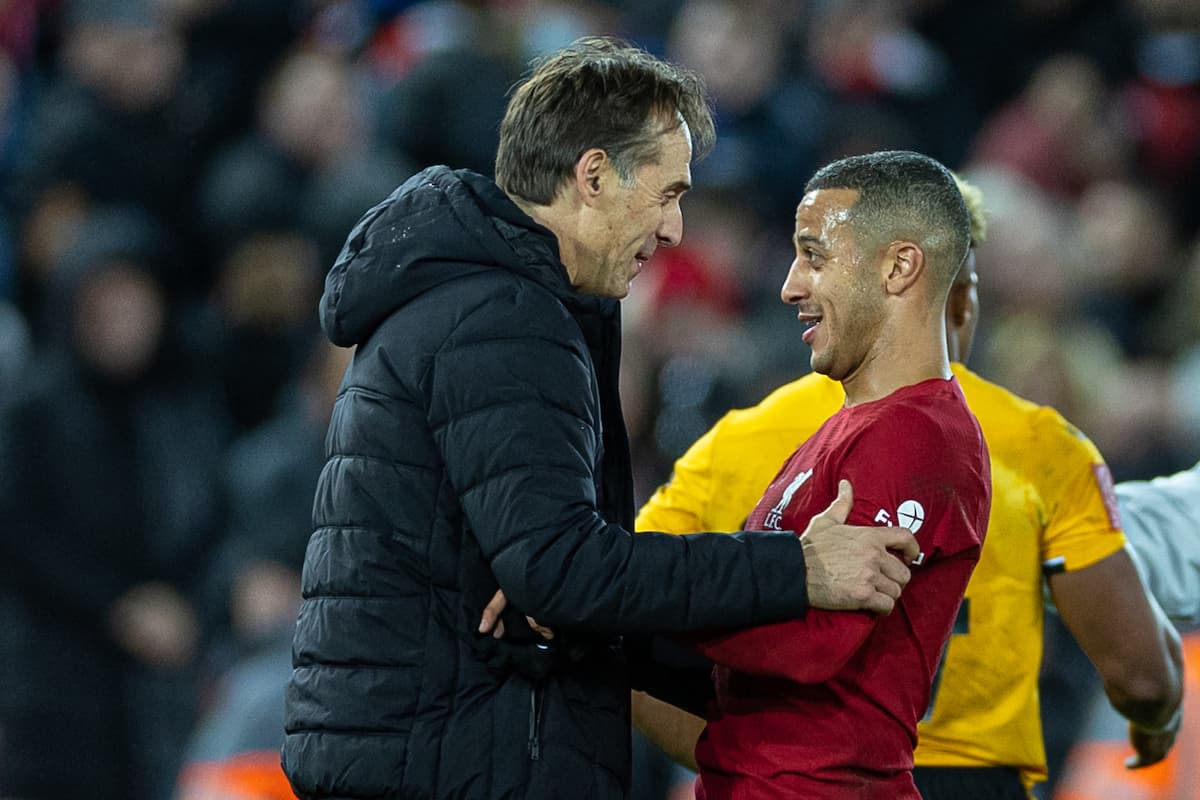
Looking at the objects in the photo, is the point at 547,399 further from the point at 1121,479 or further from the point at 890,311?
the point at 1121,479

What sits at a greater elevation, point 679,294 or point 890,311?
point 890,311

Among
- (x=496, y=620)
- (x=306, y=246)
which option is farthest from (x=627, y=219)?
(x=306, y=246)

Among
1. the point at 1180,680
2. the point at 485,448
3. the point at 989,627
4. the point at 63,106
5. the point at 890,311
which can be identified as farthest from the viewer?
the point at 63,106

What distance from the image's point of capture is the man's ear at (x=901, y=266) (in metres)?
2.94

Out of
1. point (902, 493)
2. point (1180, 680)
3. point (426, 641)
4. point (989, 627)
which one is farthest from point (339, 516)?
point (1180, 680)

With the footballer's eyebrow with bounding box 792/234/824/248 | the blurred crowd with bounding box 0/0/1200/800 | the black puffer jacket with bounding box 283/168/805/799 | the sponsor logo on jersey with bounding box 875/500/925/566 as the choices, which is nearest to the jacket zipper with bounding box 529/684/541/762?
→ the black puffer jacket with bounding box 283/168/805/799

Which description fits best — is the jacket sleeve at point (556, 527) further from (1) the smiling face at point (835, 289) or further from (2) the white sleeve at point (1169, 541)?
(2) the white sleeve at point (1169, 541)

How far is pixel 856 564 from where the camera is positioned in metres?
2.70

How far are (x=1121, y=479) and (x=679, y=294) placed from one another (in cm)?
171

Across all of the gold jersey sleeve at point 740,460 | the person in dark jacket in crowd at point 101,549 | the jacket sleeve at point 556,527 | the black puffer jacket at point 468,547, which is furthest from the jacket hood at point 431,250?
the person in dark jacket in crowd at point 101,549

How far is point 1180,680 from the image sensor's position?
12.1 feet

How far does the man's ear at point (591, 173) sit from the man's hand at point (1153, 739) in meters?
1.65

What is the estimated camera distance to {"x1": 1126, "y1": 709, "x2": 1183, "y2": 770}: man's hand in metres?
3.79

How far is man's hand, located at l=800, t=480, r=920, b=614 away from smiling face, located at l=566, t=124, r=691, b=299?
0.55 meters
